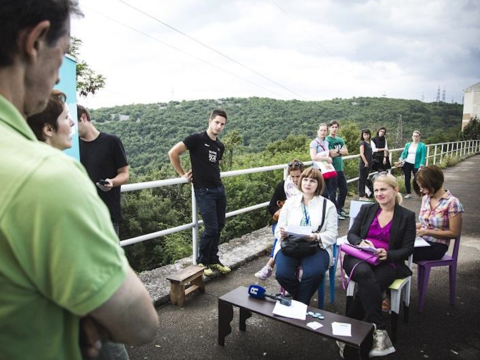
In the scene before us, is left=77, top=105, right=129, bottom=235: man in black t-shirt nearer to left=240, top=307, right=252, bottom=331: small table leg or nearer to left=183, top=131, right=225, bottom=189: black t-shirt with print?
left=183, top=131, right=225, bottom=189: black t-shirt with print

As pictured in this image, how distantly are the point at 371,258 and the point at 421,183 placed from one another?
1.15 m

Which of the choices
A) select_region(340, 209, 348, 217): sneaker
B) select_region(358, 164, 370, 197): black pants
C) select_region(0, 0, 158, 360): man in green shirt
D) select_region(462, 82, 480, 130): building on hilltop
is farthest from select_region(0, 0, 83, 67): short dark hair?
select_region(462, 82, 480, 130): building on hilltop

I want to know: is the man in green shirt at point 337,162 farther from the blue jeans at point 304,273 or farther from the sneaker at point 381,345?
the sneaker at point 381,345

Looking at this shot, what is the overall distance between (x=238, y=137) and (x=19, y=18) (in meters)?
30.7

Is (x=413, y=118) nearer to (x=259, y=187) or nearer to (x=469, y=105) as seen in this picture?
(x=469, y=105)

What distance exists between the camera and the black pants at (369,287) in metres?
2.80

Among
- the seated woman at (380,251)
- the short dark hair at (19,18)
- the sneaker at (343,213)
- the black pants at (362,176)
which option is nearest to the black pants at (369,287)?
the seated woman at (380,251)

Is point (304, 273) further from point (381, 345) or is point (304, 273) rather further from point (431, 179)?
point (431, 179)

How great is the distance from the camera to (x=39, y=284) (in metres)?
0.61

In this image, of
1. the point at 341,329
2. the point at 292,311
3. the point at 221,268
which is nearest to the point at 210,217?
the point at 221,268

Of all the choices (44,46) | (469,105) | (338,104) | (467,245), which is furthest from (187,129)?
(44,46)

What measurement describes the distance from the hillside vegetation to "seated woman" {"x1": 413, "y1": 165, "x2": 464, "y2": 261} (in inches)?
159

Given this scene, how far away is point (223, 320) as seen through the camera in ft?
9.25

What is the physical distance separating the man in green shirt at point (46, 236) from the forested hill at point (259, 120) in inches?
1185
